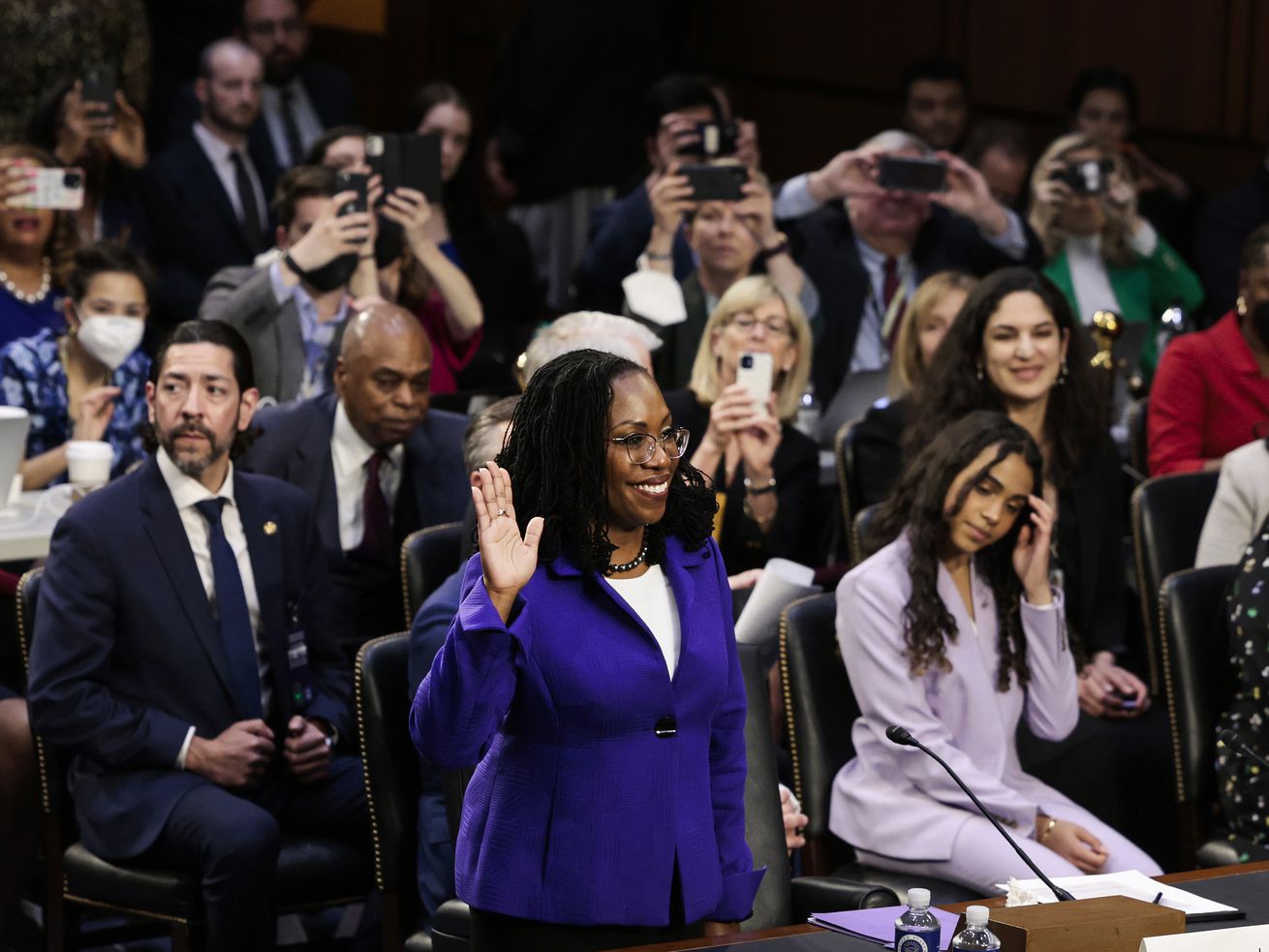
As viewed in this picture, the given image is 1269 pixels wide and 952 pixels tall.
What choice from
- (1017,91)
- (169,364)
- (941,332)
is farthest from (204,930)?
(1017,91)

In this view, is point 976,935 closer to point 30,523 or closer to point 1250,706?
point 1250,706

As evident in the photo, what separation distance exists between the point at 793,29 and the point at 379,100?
1.77m

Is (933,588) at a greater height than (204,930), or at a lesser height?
greater

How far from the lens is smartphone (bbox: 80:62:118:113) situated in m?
5.48

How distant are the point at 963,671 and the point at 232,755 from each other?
1.25m

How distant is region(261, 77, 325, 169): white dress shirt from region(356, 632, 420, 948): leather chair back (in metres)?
3.78

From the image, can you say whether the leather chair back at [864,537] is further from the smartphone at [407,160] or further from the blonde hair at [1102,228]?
the blonde hair at [1102,228]

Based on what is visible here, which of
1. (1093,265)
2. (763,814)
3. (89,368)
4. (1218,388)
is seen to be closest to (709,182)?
(1093,265)

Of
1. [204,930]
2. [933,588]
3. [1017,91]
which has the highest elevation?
[1017,91]

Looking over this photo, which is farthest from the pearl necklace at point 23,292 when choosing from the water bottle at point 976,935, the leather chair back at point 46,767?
the water bottle at point 976,935

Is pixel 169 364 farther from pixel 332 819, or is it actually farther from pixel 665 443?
pixel 665 443

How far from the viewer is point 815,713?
10.8ft

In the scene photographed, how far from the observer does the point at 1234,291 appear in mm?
6094

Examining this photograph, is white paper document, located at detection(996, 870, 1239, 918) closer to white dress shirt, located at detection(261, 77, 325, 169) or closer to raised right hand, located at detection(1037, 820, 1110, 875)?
raised right hand, located at detection(1037, 820, 1110, 875)
